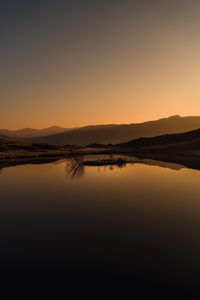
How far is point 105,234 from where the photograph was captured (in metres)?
15.2

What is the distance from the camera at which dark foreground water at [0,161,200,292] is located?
36.9 feet

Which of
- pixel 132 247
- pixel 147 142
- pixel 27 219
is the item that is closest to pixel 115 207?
pixel 27 219

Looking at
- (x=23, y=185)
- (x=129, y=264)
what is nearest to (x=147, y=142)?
(x=23, y=185)

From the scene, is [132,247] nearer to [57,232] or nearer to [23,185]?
[57,232]

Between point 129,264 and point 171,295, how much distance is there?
8.08 feet

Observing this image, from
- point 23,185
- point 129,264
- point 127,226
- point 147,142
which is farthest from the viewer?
point 147,142

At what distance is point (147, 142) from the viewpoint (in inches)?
5251

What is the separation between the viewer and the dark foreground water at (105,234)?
11.2 m

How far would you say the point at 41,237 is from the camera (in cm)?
1484

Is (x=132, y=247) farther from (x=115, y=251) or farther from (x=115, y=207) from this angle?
(x=115, y=207)

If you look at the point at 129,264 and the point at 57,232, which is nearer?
the point at 129,264

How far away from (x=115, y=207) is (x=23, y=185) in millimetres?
13760

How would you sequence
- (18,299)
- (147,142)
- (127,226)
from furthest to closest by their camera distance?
(147,142)
(127,226)
(18,299)

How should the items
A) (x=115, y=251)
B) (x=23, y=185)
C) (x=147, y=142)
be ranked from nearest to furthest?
(x=115, y=251) < (x=23, y=185) < (x=147, y=142)
